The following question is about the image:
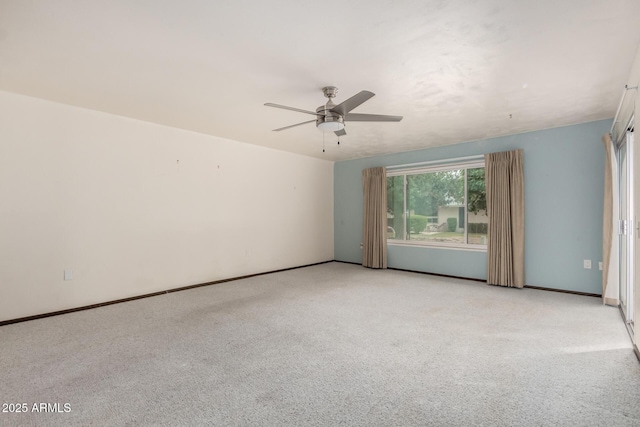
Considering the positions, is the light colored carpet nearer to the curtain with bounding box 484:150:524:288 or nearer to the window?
the curtain with bounding box 484:150:524:288

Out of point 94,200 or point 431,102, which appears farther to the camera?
point 94,200

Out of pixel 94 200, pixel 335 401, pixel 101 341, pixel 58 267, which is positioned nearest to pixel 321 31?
pixel 335 401

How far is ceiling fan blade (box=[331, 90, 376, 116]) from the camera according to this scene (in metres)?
2.58

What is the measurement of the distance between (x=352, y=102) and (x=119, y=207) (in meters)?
3.40

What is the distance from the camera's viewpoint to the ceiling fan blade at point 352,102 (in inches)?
102

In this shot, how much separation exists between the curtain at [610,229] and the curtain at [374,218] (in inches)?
134

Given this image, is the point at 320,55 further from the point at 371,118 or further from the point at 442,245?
the point at 442,245

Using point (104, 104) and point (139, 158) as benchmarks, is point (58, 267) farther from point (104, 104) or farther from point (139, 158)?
point (104, 104)

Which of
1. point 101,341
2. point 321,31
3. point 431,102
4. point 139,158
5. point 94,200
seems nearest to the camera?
point 321,31

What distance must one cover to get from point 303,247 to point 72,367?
15.7ft

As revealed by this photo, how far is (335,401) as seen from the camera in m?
1.96

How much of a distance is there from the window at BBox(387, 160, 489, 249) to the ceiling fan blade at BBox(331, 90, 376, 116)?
355 cm

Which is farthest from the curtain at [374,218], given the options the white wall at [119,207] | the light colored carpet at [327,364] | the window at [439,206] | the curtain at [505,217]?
the light colored carpet at [327,364]

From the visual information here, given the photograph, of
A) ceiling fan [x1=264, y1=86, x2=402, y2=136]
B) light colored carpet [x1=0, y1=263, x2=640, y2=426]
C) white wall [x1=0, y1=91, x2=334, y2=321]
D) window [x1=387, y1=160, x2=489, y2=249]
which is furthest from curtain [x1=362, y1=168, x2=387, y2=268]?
ceiling fan [x1=264, y1=86, x2=402, y2=136]
